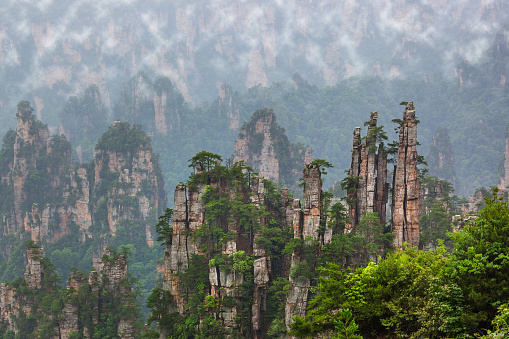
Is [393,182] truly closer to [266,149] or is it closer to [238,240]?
[238,240]

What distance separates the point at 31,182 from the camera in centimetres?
9356

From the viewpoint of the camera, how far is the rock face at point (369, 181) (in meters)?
36.2

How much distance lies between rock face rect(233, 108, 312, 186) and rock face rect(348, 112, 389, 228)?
58.7 metres

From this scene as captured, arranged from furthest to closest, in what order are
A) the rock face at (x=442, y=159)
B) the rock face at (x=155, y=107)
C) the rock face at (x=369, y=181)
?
the rock face at (x=155, y=107) < the rock face at (x=442, y=159) < the rock face at (x=369, y=181)

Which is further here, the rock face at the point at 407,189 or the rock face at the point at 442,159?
the rock face at the point at 442,159

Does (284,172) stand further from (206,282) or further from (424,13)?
(424,13)

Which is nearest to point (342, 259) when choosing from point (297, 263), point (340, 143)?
point (297, 263)

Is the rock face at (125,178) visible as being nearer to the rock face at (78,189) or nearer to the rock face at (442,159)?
the rock face at (78,189)

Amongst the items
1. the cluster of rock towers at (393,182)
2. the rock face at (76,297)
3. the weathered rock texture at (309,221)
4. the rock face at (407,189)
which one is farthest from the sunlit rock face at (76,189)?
the rock face at (407,189)

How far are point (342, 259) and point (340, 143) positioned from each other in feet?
379

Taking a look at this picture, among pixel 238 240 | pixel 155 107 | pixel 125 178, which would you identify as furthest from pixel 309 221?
pixel 155 107

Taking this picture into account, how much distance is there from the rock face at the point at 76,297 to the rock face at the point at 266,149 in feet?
166

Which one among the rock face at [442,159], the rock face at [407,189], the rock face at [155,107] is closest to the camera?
the rock face at [407,189]

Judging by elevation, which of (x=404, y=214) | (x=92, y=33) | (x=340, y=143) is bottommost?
(x=404, y=214)
